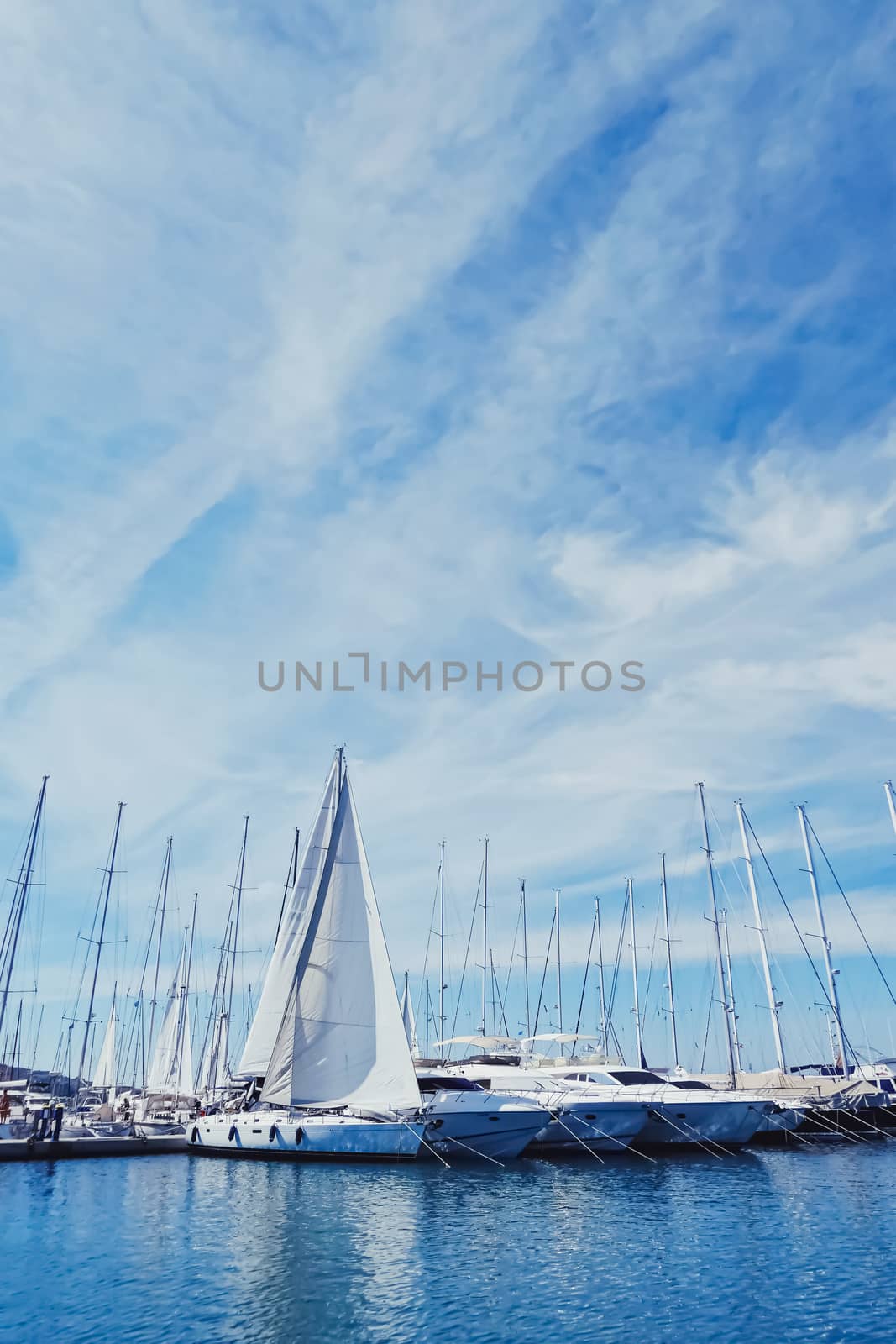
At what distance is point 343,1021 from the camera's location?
39.0 meters

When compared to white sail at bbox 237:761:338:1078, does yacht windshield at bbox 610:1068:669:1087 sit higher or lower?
lower

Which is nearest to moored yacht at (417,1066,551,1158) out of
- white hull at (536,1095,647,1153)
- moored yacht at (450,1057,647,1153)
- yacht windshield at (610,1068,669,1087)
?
moored yacht at (450,1057,647,1153)

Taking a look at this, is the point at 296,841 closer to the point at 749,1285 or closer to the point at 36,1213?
the point at 36,1213

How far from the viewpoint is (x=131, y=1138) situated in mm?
45938

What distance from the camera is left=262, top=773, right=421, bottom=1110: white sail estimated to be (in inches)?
1508

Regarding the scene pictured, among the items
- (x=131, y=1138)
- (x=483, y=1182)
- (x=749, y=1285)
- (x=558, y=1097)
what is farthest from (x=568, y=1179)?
(x=131, y=1138)

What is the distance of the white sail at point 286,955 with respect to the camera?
43375 millimetres

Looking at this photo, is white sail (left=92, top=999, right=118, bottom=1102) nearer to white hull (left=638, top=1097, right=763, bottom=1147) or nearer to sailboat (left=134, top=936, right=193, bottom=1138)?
sailboat (left=134, top=936, right=193, bottom=1138)

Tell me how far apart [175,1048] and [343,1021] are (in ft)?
124

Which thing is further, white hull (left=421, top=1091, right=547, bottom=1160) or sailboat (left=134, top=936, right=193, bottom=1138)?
sailboat (left=134, top=936, right=193, bottom=1138)

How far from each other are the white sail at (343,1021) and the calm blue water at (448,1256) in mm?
3148

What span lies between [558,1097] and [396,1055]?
31.7 feet

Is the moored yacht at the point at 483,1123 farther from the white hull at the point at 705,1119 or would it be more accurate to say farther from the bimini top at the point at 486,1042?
the bimini top at the point at 486,1042

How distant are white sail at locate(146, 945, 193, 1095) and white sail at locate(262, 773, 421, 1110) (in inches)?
1281
